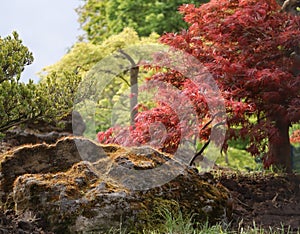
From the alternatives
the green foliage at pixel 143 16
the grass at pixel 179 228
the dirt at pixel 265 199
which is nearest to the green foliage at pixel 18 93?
the grass at pixel 179 228

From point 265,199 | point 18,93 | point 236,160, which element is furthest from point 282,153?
point 236,160

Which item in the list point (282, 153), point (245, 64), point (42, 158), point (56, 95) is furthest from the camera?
point (282, 153)

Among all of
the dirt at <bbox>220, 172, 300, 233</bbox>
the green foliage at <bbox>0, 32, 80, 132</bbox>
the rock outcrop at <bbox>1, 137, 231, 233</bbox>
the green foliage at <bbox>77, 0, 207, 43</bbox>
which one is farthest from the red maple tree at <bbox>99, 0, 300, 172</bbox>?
the green foliage at <bbox>77, 0, 207, 43</bbox>

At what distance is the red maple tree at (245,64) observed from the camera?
5.84 m

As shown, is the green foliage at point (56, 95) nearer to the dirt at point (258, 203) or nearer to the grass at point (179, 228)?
the dirt at point (258, 203)

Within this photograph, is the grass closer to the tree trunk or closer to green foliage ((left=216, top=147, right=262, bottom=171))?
the tree trunk

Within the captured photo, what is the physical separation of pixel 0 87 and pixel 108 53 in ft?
21.0

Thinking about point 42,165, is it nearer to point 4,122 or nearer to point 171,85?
point 4,122

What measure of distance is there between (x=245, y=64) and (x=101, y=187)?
278cm

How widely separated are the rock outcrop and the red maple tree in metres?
1.19

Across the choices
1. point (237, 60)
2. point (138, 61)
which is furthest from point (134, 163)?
point (138, 61)

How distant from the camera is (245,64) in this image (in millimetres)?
6207

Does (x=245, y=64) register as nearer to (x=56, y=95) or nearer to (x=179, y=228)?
(x=56, y=95)

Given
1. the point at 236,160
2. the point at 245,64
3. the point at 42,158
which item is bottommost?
the point at 236,160
